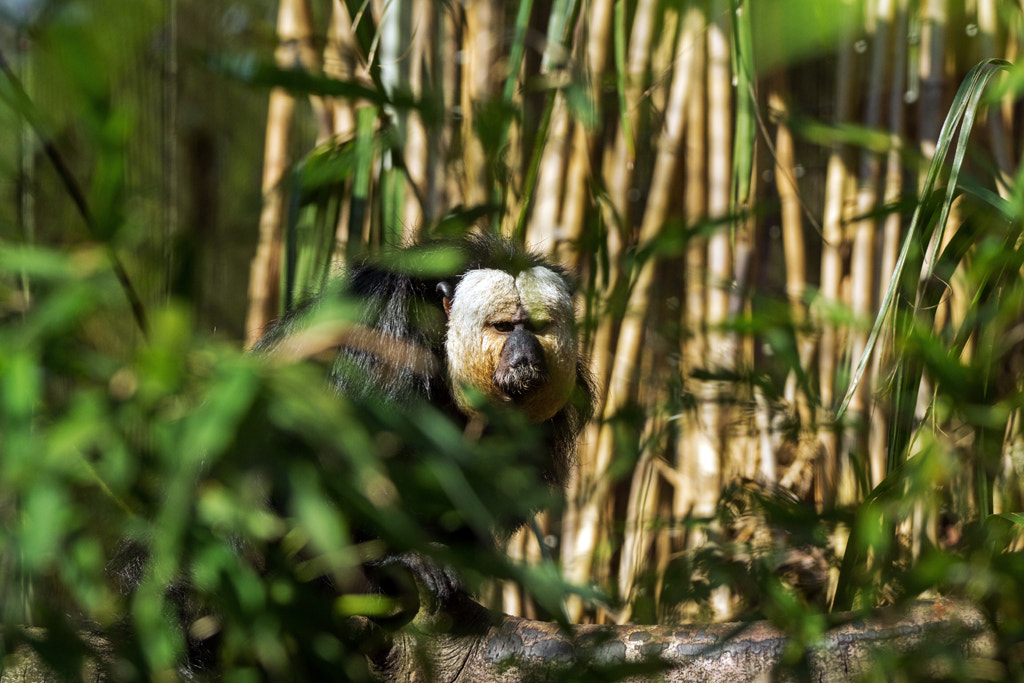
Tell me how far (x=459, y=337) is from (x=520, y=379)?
171 millimetres

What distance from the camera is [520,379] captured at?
160 centimetres

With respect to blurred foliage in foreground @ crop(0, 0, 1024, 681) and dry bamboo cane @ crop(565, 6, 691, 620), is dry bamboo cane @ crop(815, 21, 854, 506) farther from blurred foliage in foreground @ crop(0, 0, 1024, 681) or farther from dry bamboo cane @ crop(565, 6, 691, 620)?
dry bamboo cane @ crop(565, 6, 691, 620)

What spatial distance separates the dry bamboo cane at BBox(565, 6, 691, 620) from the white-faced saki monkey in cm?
70

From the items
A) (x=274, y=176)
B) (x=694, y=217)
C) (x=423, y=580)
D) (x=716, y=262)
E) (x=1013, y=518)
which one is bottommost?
(x=423, y=580)

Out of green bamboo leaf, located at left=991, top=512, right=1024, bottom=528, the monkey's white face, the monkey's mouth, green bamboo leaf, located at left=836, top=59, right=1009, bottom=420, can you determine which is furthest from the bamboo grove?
green bamboo leaf, located at left=991, top=512, right=1024, bottom=528

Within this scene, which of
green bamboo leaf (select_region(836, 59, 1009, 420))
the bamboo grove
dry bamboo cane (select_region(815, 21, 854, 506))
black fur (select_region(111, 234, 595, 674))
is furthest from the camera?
dry bamboo cane (select_region(815, 21, 854, 506))

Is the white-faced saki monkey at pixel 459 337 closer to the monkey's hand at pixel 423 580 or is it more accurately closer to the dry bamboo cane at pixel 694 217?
the monkey's hand at pixel 423 580

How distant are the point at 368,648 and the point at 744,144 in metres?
1.02

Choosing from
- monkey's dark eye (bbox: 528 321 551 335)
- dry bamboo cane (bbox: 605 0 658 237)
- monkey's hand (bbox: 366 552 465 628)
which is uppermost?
dry bamboo cane (bbox: 605 0 658 237)

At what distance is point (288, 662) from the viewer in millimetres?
947

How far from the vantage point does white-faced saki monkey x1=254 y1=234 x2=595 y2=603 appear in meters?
1.59

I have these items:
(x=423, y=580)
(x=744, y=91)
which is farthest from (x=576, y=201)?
(x=423, y=580)

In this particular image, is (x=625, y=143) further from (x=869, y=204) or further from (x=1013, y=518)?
(x=1013, y=518)

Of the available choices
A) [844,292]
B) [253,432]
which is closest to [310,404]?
[253,432]
